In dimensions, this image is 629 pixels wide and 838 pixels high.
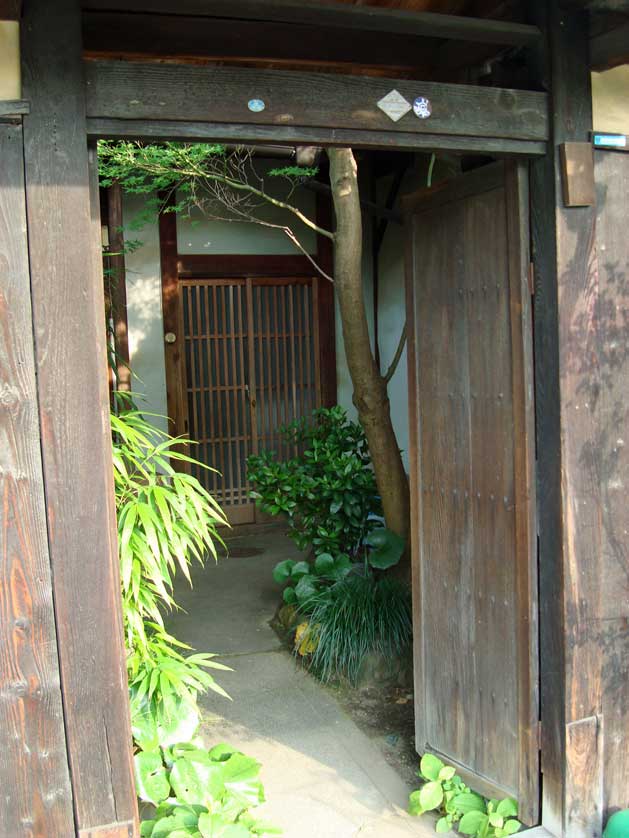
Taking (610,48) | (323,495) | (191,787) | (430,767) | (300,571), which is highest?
(610,48)

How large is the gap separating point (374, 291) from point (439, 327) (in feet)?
16.1

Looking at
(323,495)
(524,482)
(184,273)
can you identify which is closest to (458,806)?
Answer: (524,482)

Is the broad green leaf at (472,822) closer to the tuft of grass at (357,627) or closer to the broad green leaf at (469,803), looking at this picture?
the broad green leaf at (469,803)

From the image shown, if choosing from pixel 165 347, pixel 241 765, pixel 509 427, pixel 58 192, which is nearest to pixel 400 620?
pixel 241 765

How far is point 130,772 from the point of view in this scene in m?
2.43

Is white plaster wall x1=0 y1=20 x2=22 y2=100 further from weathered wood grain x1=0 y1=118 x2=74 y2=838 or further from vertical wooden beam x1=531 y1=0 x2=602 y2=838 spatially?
vertical wooden beam x1=531 y1=0 x2=602 y2=838

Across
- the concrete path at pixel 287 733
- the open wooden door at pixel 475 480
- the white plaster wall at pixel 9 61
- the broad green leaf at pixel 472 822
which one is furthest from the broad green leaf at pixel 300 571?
the white plaster wall at pixel 9 61

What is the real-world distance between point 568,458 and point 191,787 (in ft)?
6.11

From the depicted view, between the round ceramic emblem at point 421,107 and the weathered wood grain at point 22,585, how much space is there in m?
1.23

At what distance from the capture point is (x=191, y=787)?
10.0 ft

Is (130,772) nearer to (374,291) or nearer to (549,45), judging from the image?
(549,45)

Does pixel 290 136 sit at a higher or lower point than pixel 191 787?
higher

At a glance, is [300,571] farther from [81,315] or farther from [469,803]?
[81,315]

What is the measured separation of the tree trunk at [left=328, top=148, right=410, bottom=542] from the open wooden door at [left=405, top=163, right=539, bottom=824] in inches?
53.7
